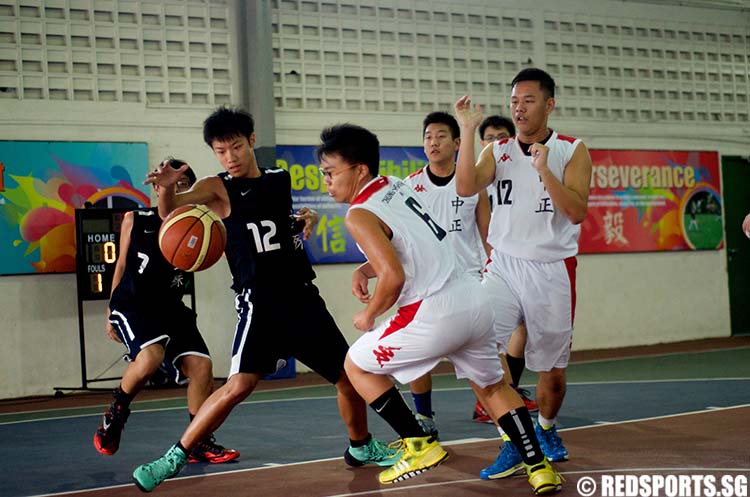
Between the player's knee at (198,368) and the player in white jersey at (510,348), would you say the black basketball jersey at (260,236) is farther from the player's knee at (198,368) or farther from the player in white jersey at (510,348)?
the player in white jersey at (510,348)

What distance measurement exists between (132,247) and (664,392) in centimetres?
483

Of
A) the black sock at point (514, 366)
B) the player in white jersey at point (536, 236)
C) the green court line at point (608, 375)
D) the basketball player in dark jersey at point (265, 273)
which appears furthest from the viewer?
the green court line at point (608, 375)

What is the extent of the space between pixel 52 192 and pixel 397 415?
7.84 meters

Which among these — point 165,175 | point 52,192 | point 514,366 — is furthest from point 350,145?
point 52,192

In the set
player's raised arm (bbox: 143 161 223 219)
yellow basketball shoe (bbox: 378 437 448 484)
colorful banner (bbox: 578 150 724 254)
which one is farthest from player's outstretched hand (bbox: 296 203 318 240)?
colorful banner (bbox: 578 150 724 254)

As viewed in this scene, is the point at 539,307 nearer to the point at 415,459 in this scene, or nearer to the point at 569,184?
the point at 569,184

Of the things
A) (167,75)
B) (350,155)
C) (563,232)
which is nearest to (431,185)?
(563,232)

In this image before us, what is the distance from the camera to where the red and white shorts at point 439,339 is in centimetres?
467

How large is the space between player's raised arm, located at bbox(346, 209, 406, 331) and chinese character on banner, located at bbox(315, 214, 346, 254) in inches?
331

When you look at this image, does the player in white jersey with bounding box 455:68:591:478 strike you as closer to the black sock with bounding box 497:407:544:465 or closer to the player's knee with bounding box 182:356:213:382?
the black sock with bounding box 497:407:544:465

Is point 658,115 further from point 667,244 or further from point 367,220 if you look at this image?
point 367,220

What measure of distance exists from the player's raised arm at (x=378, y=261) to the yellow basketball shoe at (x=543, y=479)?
1.02m

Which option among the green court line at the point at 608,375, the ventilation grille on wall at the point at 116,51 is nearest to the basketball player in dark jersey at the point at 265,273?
the green court line at the point at 608,375

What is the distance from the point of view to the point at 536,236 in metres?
5.77
